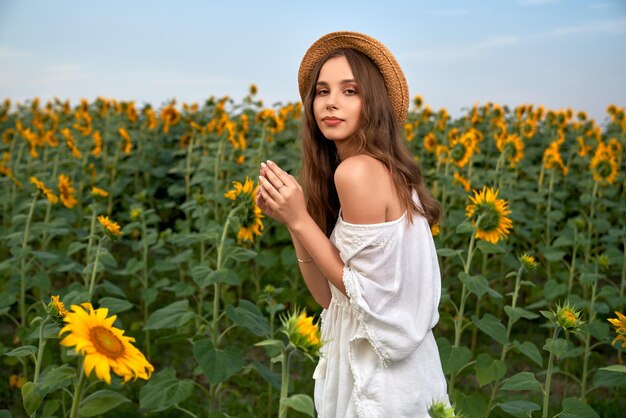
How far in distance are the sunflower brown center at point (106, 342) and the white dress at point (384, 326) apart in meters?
0.65

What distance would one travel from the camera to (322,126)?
80.1 inches

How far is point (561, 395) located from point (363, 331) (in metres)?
2.35

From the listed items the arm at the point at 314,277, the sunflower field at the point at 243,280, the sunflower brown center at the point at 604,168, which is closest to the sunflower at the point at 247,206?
the sunflower field at the point at 243,280

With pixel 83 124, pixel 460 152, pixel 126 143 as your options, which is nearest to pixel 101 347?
pixel 460 152

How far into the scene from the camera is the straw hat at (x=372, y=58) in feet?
6.82

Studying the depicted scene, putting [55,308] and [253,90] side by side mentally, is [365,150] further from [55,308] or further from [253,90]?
[253,90]

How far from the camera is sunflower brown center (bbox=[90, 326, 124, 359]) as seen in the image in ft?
4.51

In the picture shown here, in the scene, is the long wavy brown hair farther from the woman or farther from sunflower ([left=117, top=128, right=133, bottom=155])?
sunflower ([left=117, top=128, right=133, bottom=155])

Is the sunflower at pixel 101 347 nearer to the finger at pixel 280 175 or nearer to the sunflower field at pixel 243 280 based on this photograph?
the sunflower field at pixel 243 280

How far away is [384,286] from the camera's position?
188 cm

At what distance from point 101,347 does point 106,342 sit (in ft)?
0.06

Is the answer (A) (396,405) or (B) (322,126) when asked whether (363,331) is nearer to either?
(A) (396,405)

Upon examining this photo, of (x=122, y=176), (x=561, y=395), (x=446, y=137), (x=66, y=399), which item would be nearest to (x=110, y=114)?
(x=122, y=176)

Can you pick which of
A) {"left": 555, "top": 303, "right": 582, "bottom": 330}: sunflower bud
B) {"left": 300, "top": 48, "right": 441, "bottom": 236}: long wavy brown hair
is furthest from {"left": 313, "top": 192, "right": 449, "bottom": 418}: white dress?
{"left": 555, "top": 303, "right": 582, "bottom": 330}: sunflower bud
